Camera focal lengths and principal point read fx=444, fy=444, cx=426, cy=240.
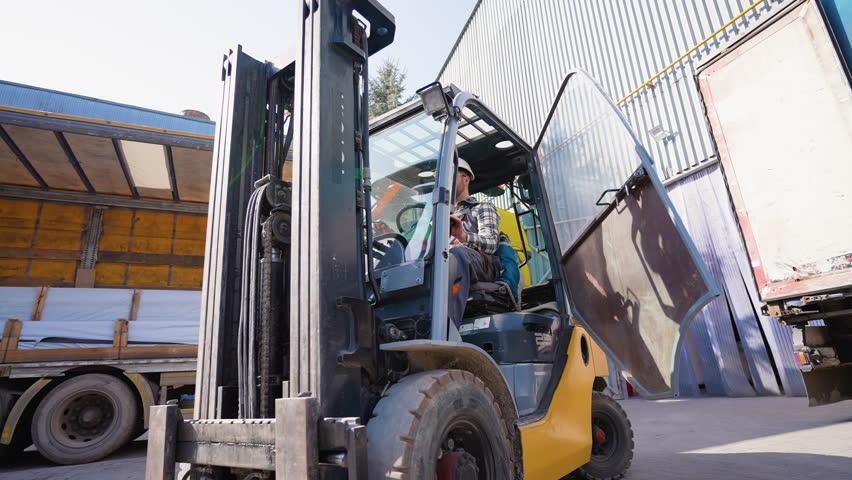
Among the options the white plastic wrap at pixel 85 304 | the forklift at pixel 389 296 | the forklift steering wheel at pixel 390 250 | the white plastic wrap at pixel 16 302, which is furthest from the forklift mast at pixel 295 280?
the white plastic wrap at pixel 16 302

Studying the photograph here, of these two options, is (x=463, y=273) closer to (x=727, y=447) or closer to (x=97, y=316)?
(x=727, y=447)

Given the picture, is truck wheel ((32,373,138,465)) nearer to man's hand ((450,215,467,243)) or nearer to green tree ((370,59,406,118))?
man's hand ((450,215,467,243))

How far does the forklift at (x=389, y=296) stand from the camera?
187cm

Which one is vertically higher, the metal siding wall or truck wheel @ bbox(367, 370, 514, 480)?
the metal siding wall

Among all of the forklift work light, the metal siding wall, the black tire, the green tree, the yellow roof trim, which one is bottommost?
the black tire

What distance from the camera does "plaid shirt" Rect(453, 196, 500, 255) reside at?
3129 mm

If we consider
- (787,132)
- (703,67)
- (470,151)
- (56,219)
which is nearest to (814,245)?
(787,132)

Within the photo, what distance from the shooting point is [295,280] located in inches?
79.2

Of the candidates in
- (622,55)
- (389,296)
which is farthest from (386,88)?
(389,296)

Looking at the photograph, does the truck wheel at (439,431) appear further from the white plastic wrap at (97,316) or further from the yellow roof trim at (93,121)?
the yellow roof trim at (93,121)

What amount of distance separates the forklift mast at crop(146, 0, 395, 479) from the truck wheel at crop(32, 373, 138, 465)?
4.99m

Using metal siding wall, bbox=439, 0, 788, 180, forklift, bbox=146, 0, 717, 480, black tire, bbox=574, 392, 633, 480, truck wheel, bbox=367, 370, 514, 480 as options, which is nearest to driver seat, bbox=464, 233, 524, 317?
forklift, bbox=146, 0, 717, 480

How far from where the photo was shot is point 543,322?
11.1 feet

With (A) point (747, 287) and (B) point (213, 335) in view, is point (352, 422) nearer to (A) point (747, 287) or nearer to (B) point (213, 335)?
(B) point (213, 335)
